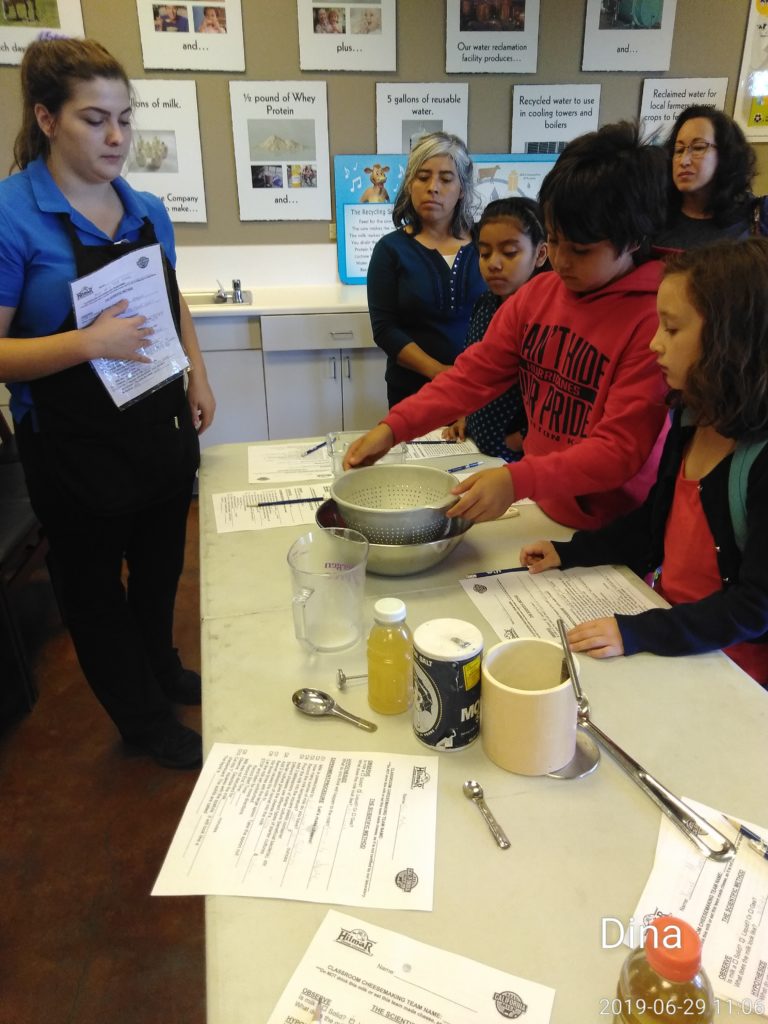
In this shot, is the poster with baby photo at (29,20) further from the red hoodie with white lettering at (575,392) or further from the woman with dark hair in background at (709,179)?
the red hoodie with white lettering at (575,392)

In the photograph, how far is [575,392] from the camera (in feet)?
4.29

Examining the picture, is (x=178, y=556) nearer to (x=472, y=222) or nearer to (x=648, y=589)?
(x=648, y=589)

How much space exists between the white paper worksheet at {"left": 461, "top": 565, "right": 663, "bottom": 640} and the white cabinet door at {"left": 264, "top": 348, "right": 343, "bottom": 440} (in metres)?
2.14

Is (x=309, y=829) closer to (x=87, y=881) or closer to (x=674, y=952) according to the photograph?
(x=674, y=952)

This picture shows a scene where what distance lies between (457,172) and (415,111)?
1.21 metres

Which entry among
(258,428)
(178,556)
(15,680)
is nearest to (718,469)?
(178,556)

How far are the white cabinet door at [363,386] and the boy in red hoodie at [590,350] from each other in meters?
1.73

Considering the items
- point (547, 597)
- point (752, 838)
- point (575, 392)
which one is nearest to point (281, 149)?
point (575, 392)

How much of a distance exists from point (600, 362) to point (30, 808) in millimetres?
1560

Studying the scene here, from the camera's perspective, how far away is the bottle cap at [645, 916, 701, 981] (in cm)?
43

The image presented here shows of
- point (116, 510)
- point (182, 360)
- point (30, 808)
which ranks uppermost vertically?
point (182, 360)

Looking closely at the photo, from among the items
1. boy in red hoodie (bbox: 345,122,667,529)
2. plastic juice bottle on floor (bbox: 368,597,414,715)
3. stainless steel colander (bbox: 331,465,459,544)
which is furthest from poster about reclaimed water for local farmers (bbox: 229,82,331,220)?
Answer: plastic juice bottle on floor (bbox: 368,597,414,715)

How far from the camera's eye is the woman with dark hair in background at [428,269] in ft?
7.34

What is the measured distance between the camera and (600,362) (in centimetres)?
124
